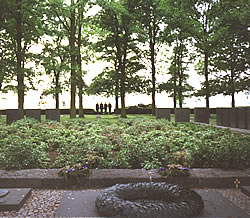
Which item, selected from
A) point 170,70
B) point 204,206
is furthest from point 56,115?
point 170,70

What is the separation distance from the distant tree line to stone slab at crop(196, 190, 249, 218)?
13.6 m

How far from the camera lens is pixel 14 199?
12.5 ft

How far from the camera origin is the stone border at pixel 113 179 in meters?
4.55

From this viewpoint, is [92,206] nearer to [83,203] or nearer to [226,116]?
[83,203]

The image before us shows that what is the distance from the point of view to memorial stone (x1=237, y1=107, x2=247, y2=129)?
12.1 meters

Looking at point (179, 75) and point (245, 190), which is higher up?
point (179, 75)

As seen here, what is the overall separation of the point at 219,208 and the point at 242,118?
9.76m

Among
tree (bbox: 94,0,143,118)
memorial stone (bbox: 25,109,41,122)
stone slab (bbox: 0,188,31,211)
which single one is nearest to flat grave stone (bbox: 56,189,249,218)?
stone slab (bbox: 0,188,31,211)

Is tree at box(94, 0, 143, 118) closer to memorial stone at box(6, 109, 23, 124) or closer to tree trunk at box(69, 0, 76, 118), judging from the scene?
tree trunk at box(69, 0, 76, 118)

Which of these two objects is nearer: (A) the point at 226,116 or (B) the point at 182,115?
(A) the point at 226,116

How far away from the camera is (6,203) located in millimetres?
3664

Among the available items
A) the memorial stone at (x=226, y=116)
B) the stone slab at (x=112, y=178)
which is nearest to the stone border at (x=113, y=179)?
the stone slab at (x=112, y=178)

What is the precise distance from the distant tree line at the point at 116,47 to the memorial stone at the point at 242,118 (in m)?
5.28

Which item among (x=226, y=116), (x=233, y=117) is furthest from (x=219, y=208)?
(x=226, y=116)
